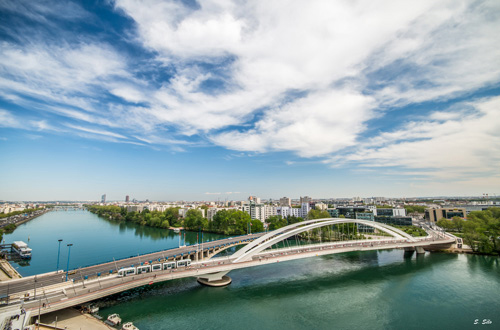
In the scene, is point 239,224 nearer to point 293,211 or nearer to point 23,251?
point 293,211

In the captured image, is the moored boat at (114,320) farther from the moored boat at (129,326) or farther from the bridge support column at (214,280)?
the bridge support column at (214,280)

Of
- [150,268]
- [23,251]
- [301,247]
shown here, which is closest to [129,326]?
[150,268]

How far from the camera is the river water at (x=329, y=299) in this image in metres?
18.2

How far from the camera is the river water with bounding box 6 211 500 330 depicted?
18188 millimetres

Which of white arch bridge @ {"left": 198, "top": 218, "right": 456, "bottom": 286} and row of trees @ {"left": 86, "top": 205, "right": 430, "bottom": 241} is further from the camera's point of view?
row of trees @ {"left": 86, "top": 205, "right": 430, "bottom": 241}

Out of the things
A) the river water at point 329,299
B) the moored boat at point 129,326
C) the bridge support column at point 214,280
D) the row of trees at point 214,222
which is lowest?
the river water at point 329,299

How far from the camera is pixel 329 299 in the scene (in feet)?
74.0

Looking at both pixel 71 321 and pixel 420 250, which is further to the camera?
pixel 420 250

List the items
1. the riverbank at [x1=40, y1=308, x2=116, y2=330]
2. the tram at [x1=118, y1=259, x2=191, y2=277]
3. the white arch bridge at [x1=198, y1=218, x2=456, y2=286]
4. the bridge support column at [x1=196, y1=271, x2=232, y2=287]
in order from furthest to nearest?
the white arch bridge at [x1=198, y1=218, x2=456, y2=286] → the bridge support column at [x1=196, y1=271, x2=232, y2=287] → the tram at [x1=118, y1=259, x2=191, y2=277] → the riverbank at [x1=40, y1=308, x2=116, y2=330]

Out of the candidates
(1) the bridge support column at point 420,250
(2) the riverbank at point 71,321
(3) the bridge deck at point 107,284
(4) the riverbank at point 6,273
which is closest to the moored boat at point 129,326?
(2) the riverbank at point 71,321

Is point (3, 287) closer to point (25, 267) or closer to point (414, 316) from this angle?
point (25, 267)

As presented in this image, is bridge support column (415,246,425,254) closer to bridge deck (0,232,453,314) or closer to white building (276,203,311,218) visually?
bridge deck (0,232,453,314)

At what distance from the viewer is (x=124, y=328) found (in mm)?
15820

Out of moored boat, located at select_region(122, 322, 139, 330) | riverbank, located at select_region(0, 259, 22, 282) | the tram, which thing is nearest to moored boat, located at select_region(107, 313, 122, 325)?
moored boat, located at select_region(122, 322, 139, 330)
